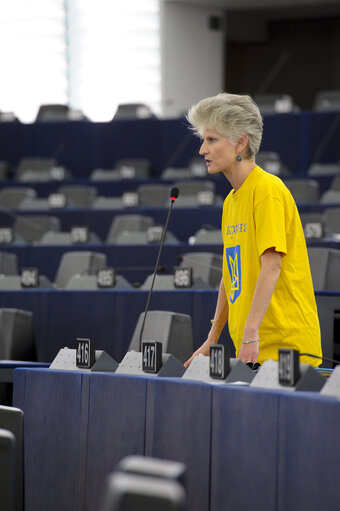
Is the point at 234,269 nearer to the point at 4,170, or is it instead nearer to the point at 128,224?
the point at 128,224

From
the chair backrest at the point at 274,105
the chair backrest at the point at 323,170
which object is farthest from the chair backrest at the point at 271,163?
the chair backrest at the point at 274,105

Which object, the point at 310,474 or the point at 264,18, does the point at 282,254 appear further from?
the point at 264,18

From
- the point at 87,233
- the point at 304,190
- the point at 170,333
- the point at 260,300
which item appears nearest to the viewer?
the point at 260,300

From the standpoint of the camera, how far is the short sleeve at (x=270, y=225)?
7.77ft

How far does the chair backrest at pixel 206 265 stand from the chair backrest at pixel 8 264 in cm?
130

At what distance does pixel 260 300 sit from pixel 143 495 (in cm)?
114

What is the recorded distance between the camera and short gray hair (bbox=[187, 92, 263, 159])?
2428 millimetres

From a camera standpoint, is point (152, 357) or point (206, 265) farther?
point (206, 265)

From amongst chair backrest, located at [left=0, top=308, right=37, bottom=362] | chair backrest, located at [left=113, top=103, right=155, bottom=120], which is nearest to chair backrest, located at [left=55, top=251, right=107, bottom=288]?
chair backrest, located at [left=0, top=308, right=37, bottom=362]

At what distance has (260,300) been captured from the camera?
2.35 metres

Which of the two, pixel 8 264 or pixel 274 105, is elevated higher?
pixel 274 105

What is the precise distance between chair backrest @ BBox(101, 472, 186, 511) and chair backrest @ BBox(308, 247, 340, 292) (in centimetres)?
340

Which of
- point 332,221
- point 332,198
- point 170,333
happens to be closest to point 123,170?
point 332,198

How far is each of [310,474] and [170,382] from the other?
20.6 inches
